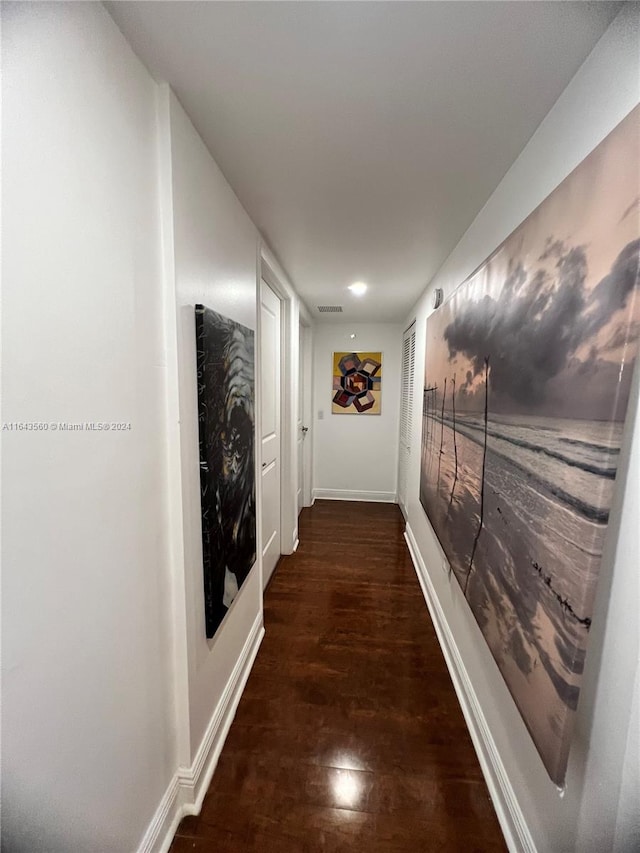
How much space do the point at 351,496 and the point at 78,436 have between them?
389 centimetres

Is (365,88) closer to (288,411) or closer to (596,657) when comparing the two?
(596,657)

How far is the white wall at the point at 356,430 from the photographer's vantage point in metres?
4.07

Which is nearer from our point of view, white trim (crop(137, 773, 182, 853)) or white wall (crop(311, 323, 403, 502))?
white trim (crop(137, 773, 182, 853))

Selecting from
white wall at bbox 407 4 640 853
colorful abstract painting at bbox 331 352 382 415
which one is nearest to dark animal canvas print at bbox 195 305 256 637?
white wall at bbox 407 4 640 853

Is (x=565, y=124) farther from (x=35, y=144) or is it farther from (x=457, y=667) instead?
(x=457, y=667)

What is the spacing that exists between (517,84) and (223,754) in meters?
2.40

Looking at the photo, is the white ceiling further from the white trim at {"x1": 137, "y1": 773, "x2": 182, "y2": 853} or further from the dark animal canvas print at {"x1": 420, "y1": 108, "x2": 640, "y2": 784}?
the white trim at {"x1": 137, "y1": 773, "x2": 182, "y2": 853}

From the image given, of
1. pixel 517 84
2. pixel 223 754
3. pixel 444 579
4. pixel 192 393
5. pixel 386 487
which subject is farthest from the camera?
pixel 386 487

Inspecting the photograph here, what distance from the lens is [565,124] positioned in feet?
2.88

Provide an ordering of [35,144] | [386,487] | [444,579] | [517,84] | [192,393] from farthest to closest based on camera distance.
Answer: [386,487] < [444,579] < [192,393] < [517,84] < [35,144]

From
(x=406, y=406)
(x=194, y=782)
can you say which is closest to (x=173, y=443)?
(x=194, y=782)

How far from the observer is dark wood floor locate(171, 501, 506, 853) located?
1.06 meters

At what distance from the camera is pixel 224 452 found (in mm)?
1273

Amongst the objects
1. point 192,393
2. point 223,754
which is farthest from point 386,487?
point 192,393
